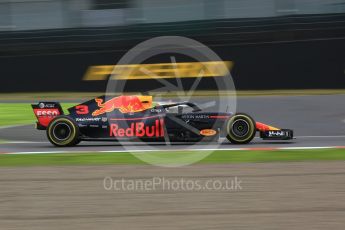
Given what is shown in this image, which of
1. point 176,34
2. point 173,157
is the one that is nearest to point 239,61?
point 176,34

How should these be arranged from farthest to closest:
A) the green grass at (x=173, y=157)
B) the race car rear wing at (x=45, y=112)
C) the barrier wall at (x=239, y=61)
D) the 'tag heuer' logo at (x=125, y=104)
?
1. the barrier wall at (x=239, y=61)
2. the race car rear wing at (x=45, y=112)
3. the 'tag heuer' logo at (x=125, y=104)
4. the green grass at (x=173, y=157)

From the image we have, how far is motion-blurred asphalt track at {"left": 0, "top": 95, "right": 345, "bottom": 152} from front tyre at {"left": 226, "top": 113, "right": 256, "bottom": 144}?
5.9 inches

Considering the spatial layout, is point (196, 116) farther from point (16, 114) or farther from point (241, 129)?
point (16, 114)

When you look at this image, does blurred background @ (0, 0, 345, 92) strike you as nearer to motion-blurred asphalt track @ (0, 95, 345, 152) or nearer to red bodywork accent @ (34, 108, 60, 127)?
motion-blurred asphalt track @ (0, 95, 345, 152)

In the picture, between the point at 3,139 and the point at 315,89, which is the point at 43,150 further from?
the point at 315,89

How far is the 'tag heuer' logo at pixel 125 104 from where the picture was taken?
973 centimetres

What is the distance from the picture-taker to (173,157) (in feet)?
27.4

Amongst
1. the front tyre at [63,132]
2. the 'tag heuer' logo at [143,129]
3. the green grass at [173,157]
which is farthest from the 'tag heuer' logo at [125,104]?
the green grass at [173,157]

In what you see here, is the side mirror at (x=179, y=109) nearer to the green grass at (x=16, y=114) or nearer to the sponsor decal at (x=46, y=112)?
the sponsor decal at (x=46, y=112)

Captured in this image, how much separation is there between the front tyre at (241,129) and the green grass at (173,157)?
32.1 inches

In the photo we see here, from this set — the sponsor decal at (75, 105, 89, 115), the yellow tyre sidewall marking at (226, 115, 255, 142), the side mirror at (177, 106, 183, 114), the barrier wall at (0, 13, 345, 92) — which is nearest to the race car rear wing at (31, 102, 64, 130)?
the sponsor decal at (75, 105, 89, 115)

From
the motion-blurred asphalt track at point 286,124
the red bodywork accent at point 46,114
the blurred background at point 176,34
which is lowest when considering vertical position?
the motion-blurred asphalt track at point 286,124

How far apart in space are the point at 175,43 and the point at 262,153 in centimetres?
992

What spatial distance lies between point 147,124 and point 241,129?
58.4 inches
